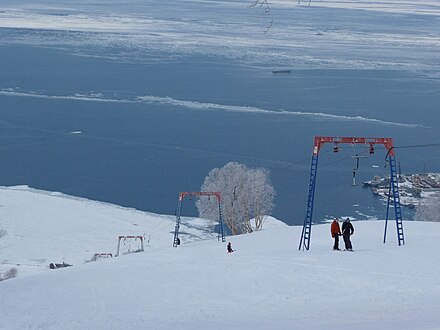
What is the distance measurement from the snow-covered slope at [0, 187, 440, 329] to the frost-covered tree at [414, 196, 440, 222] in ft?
22.9

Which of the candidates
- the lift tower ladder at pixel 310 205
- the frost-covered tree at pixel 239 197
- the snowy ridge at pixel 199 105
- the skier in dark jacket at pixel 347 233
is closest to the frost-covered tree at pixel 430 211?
the frost-covered tree at pixel 239 197

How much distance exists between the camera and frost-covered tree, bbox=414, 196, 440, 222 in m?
18.9

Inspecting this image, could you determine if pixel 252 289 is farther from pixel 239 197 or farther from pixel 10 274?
pixel 239 197

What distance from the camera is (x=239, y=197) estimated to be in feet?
68.0

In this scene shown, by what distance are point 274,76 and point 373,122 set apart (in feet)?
31.7

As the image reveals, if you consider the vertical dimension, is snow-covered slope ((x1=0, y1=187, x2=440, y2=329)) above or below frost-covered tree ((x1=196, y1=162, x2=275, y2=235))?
below

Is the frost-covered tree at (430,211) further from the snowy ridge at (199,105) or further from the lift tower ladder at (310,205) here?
the lift tower ladder at (310,205)

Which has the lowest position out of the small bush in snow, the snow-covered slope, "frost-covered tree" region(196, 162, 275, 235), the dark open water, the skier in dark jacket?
the small bush in snow

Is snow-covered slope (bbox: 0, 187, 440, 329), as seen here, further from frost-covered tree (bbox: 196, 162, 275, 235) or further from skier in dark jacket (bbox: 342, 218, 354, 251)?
frost-covered tree (bbox: 196, 162, 275, 235)

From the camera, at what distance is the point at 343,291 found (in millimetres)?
7574

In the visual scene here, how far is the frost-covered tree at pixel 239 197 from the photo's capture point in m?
20.1

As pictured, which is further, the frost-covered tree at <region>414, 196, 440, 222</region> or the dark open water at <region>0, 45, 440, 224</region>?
the dark open water at <region>0, 45, 440, 224</region>

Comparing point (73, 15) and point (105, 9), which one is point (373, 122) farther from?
point (105, 9)

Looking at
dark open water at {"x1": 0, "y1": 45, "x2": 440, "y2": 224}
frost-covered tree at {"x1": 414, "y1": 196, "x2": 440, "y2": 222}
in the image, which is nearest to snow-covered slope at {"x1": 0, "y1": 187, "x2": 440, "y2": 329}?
frost-covered tree at {"x1": 414, "y1": 196, "x2": 440, "y2": 222}
